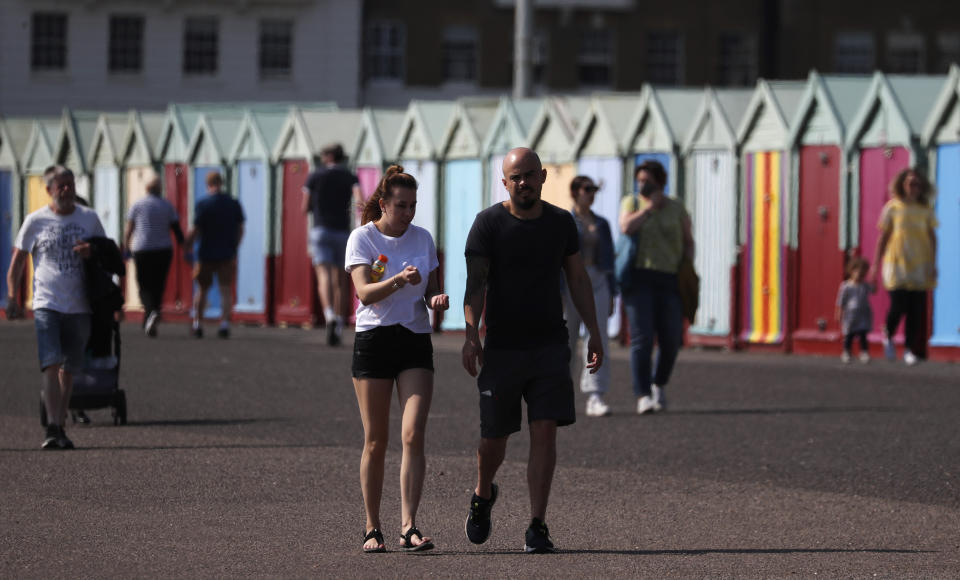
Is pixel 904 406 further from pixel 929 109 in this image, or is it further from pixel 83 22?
pixel 83 22

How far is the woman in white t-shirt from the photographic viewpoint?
720 cm

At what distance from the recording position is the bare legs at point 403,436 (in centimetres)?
716

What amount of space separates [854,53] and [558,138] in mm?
25647

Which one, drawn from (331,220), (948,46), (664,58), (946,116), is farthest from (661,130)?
(948,46)

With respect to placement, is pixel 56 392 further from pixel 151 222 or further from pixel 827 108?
pixel 827 108

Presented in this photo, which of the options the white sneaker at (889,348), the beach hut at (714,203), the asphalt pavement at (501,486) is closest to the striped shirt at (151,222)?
the asphalt pavement at (501,486)

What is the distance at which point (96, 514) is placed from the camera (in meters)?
8.04

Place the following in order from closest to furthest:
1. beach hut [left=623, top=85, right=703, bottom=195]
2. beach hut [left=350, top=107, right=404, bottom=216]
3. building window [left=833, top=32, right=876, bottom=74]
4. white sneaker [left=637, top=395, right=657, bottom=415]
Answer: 1. white sneaker [left=637, top=395, right=657, bottom=415]
2. beach hut [left=623, top=85, right=703, bottom=195]
3. beach hut [left=350, top=107, right=404, bottom=216]
4. building window [left=833, top=32, right=876, bottom=74]

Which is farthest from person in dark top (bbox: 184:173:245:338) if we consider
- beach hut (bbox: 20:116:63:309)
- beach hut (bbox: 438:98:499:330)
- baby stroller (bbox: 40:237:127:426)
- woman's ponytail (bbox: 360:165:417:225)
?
woman's ponytail (bbox: 360:165:417:225)

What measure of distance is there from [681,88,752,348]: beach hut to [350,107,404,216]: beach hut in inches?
193

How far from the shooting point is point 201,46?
44906 millimetres

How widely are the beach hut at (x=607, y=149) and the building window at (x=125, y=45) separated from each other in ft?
82.1

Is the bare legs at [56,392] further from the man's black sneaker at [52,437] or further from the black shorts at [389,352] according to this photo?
the black shorts at [389,352]

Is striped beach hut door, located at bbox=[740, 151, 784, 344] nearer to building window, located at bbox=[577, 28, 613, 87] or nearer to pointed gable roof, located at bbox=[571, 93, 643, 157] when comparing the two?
pointed gable roof, located at bbox=[571, 93, 643, 157]
